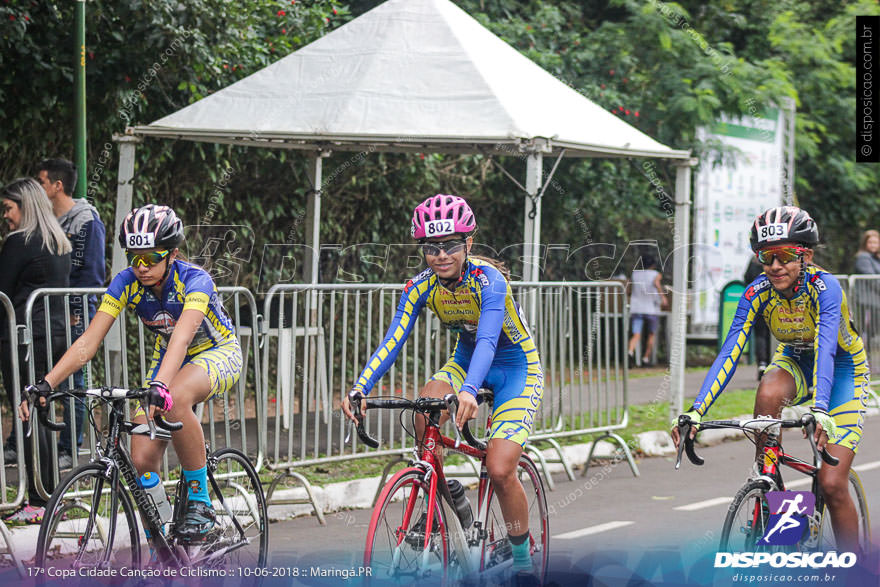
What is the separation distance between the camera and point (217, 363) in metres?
6.02

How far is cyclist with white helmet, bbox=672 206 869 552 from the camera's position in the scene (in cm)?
587

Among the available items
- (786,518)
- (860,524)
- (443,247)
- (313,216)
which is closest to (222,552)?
(443,247)

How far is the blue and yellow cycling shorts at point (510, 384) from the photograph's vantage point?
5949 millimetres

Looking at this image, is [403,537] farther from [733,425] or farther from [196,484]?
[733,425]

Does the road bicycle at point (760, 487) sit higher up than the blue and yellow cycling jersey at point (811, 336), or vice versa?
the blue and yellow cycling jersey at point (811, 336)

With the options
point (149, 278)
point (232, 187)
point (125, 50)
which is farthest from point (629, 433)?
point (149, 278)

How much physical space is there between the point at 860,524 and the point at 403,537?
8.32 ft

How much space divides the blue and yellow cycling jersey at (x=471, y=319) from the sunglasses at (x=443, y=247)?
159mm

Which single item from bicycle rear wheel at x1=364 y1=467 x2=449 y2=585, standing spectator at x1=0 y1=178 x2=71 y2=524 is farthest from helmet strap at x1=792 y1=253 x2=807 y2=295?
standing spectator at x1=0 y1=178 x2=71 y2=524

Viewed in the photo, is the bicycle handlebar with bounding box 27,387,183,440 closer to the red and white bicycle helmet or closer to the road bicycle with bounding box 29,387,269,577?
the road bicycle with bounding box 29,387,269,577

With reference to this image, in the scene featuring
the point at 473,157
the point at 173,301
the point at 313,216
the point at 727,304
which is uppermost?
the point at 473,157

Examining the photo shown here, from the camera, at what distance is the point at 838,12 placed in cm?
2156

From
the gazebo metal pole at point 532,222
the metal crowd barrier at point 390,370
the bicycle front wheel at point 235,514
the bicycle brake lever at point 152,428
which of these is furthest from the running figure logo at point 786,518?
the gazebo metal pole at point 532,222

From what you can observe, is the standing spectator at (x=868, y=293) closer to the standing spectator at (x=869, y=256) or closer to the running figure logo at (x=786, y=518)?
the standing spectator at (x=869, y=256)
